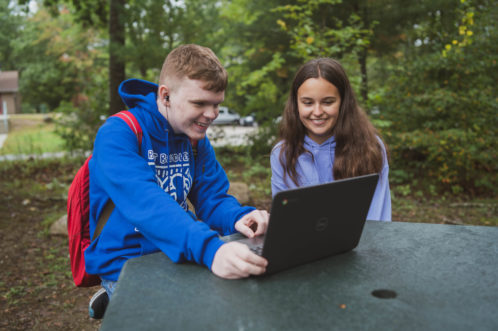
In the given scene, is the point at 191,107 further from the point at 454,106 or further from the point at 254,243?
the point at 454,106

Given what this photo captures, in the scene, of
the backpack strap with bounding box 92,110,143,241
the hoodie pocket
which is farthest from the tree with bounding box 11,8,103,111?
the hoodie pocket

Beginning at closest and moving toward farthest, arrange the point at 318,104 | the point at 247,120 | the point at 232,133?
the point at 318,104
the point at 247,120
the point at 232,133

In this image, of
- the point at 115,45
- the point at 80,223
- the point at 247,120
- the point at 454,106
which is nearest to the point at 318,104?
the point at 80,223

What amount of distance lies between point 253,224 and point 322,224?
1.73 feet

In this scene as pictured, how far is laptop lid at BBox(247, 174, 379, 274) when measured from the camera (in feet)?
3.71

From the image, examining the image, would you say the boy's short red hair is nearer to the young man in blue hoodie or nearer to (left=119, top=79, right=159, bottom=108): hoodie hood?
the young man in blue hoodie

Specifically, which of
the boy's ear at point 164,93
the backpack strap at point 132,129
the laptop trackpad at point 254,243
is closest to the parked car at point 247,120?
the boy's ear at point 164,93

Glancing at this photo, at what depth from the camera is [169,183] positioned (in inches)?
74.5

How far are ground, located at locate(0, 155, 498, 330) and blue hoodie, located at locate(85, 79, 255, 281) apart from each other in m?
1.72

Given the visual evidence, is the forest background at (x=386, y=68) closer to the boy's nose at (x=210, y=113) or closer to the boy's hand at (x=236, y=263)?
the boy's nose at (x=210, y=113)

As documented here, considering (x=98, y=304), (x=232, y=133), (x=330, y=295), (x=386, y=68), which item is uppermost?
(x=386, y=68)

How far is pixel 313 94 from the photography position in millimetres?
2572

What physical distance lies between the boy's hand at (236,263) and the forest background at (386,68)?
507 cm

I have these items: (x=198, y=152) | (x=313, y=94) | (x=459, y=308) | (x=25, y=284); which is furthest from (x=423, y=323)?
(x=25, y=284)
